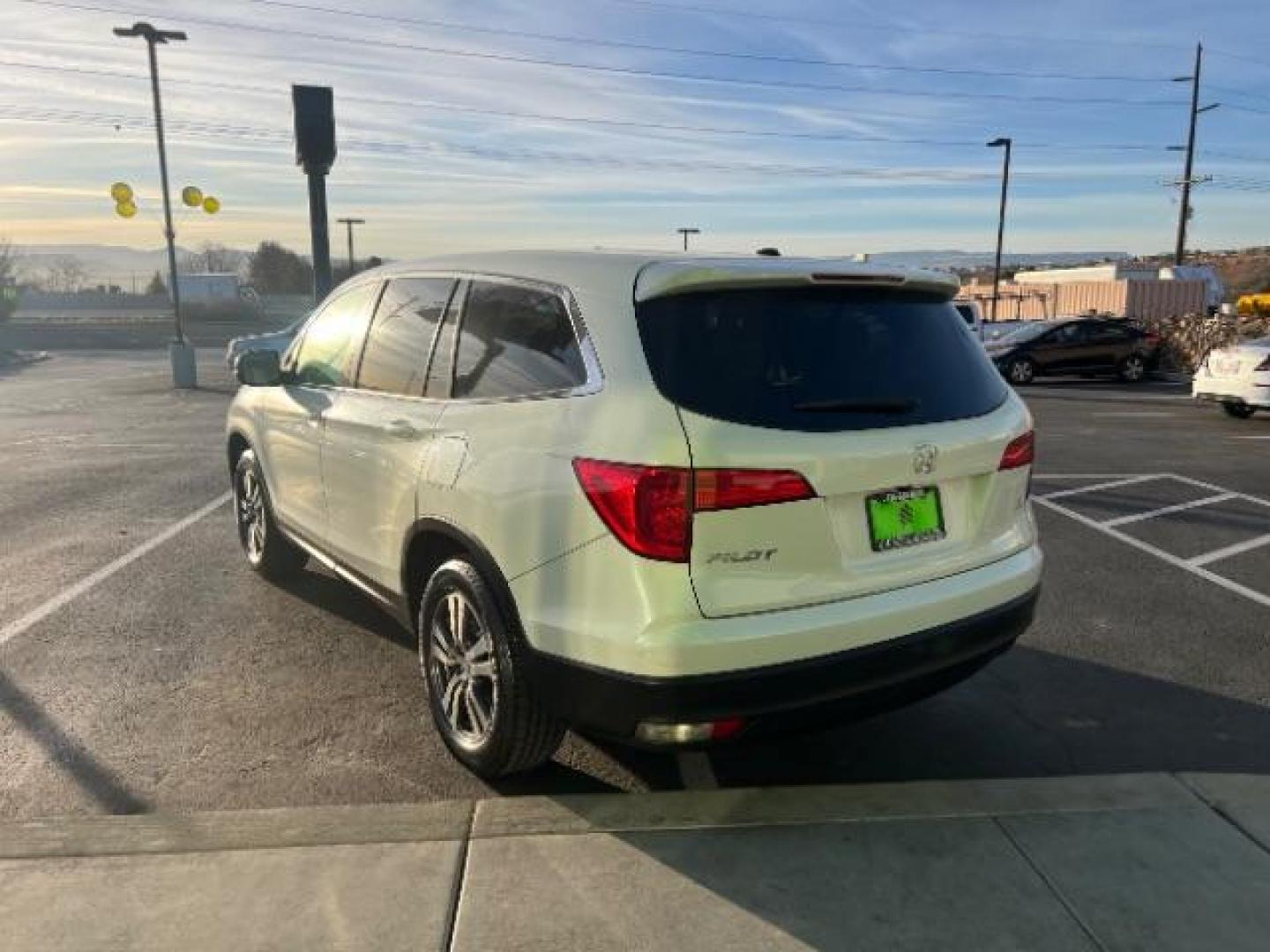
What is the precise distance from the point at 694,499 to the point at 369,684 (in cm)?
229

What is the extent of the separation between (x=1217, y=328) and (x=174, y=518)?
26.4 meters

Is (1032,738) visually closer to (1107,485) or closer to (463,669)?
(463,669)

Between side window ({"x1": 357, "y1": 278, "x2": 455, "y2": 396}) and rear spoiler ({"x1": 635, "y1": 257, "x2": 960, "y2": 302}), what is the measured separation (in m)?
1.07

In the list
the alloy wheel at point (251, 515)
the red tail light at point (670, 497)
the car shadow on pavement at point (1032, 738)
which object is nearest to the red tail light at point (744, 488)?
the red tail light at point (670, 497)

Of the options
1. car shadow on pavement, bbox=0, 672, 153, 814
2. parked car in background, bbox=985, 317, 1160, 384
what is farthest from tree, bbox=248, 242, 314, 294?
car shadow on pavement, bbox=0, 672, 153, 814

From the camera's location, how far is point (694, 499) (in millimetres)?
2697

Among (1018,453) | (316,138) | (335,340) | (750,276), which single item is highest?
(316,138)

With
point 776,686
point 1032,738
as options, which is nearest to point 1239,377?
point 1032,738

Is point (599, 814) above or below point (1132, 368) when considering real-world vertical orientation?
above

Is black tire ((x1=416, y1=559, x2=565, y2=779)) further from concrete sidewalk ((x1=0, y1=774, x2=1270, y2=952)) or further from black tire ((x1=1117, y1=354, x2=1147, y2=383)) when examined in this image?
black tire ((x1=1117, y1=354, x2=1147, y2=383))

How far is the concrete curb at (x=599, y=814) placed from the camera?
308 centimetres

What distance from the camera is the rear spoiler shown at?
2986mm

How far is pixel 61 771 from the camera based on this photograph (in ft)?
11.8

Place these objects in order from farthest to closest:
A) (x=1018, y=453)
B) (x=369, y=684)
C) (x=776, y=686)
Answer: (x=369, y=684)
(x=1018, y=453)
(x=776, y=686)
